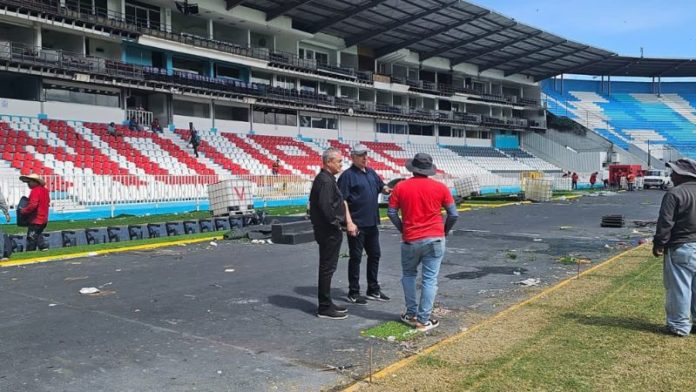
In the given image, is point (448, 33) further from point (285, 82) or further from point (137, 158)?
point (137, 158)

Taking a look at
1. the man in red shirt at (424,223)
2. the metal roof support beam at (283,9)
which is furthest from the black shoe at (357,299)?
the metal roof support beam at (283,9)

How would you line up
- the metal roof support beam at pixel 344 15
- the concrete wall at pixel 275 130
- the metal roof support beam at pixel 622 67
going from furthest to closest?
the metal roof support beam at pixel 622 67 < the concrete wall at pixel 275 130 < the metal roof support beam at pixel 344 15

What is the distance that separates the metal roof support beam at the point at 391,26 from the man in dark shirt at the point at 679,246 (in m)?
37.4

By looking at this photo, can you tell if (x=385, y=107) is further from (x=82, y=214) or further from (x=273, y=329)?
(x=273, y=329)

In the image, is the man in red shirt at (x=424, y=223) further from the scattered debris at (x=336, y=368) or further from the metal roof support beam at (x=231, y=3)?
the metal roof support beam at (x=231, y=3)

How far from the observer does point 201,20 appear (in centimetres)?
3644

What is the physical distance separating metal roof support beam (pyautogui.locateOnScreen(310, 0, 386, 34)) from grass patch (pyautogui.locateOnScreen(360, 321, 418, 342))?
3527 centimetres

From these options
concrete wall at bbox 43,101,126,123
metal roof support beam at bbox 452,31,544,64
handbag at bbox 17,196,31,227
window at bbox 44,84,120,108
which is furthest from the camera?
metal roof support beam at bbox 452,31,544,64

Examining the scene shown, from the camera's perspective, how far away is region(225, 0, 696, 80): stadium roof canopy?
129ft

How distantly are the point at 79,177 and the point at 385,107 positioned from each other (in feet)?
113

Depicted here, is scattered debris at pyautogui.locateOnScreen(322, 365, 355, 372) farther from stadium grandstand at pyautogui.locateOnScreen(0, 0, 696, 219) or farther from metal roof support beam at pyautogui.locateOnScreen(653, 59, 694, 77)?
metal roof support beam at pyautogui.locateOnScreen(653, 59, 694, 77)

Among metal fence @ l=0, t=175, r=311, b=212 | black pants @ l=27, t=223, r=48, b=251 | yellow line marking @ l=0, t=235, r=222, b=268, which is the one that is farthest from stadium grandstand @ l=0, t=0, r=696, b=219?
yellow line marking @ l=0, t=235, r=222, b=268

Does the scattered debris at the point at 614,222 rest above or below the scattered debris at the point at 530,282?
above

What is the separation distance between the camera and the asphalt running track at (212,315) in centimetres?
434
